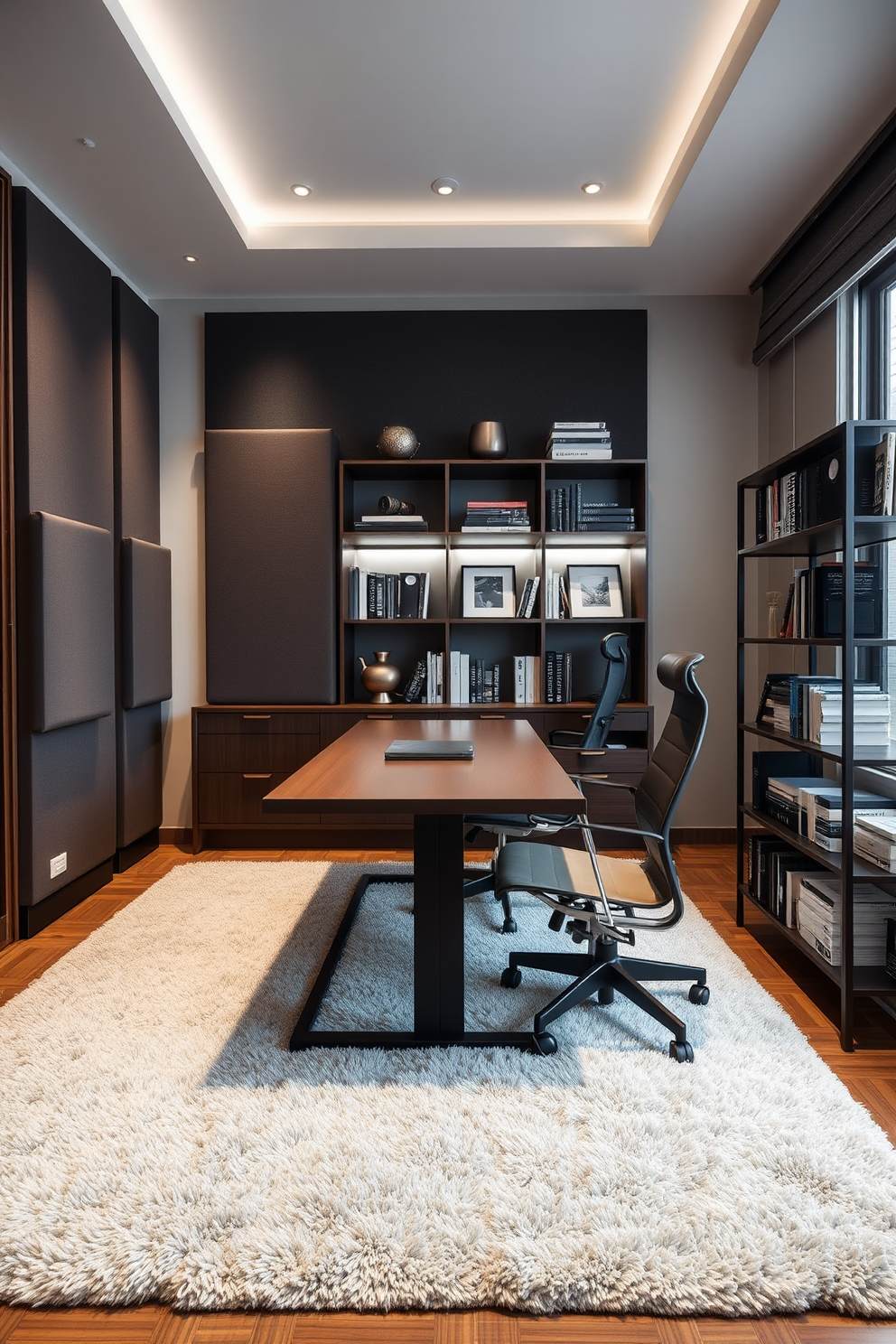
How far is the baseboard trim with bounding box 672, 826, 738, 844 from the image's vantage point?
4668mm

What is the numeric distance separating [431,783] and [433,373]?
3.27 m

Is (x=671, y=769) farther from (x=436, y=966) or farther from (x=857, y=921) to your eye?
(x=436, y=966)

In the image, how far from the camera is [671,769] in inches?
94.6

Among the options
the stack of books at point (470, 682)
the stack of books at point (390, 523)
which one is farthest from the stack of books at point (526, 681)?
the stack of books at point (390, 523)

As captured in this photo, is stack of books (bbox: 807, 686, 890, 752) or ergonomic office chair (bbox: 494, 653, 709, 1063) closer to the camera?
ergonomic office chair (bbox: 494, 653, 709, 1063)

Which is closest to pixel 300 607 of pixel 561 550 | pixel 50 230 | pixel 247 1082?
pixel 561 550

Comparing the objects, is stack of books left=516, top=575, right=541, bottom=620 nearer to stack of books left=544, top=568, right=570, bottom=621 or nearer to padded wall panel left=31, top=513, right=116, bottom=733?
stack of books left=544, top=568, right=570, bottom=621

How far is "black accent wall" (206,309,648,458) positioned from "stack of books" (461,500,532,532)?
1.56 ft

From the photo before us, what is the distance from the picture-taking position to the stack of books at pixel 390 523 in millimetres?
4441

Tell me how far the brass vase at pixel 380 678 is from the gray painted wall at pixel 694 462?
1204mm

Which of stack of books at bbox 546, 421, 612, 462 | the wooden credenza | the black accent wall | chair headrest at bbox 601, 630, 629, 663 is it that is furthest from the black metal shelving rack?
the black accent wall

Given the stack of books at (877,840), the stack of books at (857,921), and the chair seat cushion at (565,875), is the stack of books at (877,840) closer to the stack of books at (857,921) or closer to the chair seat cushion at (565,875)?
the stack of books at (857,921)

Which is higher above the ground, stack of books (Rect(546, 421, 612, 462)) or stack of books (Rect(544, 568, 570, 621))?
stack of books (Rect(546, 421, 612, 462))

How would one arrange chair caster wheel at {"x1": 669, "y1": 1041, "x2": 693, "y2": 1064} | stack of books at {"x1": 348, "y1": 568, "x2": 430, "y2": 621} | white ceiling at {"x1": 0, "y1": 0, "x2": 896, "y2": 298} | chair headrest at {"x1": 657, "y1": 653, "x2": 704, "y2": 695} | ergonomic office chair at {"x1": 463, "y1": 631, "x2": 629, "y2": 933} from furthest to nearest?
stack of books at {"x1": 348, "y1": 568, "x2": 430, "y2": 621} < ergonomic office chair at {"x1": 463, "y1": 631, "x2": 629, "y2": 933} < white ceiling at {"x1": 0, "y1": 0, "x2": 896, "y2": 298} < chair headrest at {"x1": 657, "y1": 653, "x2": 704, "y2": 695} < chair caster wheel at {"x1": 669, "y1": 1041, "x2": 693, "y2": 1064}
